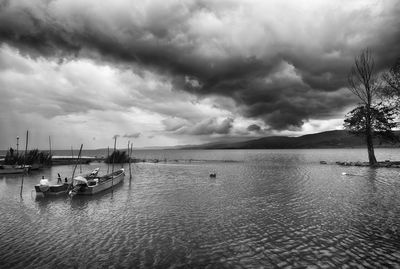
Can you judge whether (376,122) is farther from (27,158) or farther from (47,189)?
(27,158)

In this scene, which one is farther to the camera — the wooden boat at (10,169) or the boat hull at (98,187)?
the wooden boat at (10,169)

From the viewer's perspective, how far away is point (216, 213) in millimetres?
21703

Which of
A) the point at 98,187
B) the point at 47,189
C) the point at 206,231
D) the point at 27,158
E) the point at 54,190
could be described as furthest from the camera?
the point at 27,158

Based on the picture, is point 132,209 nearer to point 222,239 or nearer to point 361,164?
point 222,239

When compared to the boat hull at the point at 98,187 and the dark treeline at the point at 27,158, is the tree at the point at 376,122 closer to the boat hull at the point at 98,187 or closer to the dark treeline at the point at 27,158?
the boat hull at the point at 98,187

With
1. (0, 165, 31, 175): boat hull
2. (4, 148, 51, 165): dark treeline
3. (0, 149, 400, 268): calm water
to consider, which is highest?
(4, 148, 51, 165): dark treeline

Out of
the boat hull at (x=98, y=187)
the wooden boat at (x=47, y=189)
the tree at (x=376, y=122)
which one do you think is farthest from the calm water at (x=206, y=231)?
the tree at (x=376, y=122)

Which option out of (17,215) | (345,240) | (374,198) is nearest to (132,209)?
(17,215)

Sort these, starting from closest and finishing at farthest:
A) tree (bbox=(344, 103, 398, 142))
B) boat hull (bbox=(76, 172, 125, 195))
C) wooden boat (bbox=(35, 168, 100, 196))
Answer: wooden boat (bbox=(35, 168, 100, 196)) → boat hull (bbox=(76, 172, 125, 195)) → tree (bbox=(344, 103, 398, 142))

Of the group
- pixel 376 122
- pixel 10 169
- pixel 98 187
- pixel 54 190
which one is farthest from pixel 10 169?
pixel 376 122

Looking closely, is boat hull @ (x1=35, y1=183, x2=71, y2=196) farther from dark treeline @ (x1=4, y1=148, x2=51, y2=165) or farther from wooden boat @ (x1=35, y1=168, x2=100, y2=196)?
dark treeline @ (x1=4, y1=148, x2=51, y2=165)

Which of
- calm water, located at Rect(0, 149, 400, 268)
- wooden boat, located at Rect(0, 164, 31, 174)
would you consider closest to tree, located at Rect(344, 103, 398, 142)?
calm water, located at Rect(0, 149, 400, 268)

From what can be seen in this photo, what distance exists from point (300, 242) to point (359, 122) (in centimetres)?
5443

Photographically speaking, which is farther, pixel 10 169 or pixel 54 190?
pixel 10 169
